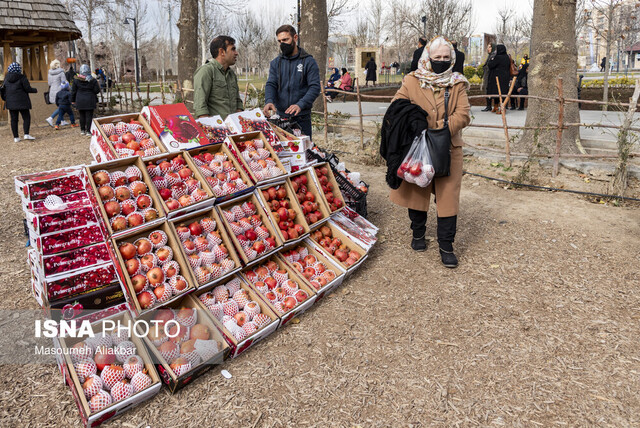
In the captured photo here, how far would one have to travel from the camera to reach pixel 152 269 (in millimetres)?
2975

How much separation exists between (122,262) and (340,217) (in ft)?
7.43

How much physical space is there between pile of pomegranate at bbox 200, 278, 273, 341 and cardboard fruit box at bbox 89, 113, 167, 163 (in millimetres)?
1137

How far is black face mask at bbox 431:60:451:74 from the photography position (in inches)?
150

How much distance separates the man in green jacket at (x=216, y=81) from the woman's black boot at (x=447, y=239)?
2725 mm

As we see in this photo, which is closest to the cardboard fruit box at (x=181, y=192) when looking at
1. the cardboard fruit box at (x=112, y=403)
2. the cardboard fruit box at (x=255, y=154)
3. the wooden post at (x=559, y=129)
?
the cardboard fruit box at (x=255, y=154)

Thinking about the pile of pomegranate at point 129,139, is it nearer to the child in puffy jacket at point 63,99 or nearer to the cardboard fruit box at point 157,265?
the cardboard fruit box at point 157,265

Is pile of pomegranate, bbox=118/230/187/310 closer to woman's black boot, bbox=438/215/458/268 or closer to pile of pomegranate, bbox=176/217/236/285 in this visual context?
pile of pomegranate, bbox=176/217/236/285

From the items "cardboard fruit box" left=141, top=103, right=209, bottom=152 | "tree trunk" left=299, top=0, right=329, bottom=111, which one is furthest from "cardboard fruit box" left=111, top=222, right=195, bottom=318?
"tree trunk" left=299, top=0, right=329, bottom=111

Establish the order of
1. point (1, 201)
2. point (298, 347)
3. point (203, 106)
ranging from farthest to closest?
point (1, 201), point (203, 106), point (298, 347)

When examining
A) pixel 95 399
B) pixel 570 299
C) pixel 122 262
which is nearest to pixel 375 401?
pixel 95 399

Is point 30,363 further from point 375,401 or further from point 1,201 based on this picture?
point 1,201

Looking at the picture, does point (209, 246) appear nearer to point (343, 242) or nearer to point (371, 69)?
point (343, 242)

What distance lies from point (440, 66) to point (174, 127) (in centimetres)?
221

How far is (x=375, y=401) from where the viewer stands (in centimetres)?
267
